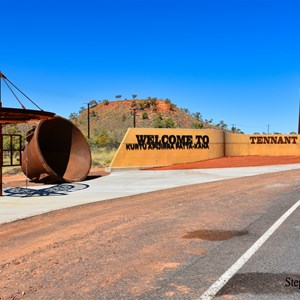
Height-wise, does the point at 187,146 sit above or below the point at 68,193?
above

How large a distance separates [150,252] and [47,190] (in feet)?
36.0

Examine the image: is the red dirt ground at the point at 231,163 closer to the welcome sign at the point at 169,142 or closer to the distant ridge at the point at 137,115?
the welcome sign at the point at 169,142

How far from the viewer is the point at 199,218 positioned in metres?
10.2

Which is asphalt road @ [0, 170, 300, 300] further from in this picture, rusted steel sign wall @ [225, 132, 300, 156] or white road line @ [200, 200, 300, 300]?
rusted steel sign wall @ [225, 132, 300, 156]

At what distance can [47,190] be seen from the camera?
1714 cm

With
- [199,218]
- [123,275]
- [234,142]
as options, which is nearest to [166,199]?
[199,218]

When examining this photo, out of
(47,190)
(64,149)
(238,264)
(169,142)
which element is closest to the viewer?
(238,264)

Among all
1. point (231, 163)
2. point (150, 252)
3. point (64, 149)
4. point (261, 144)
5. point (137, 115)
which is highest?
point (137, 115)

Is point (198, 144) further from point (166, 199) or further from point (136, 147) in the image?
point (166, 199)

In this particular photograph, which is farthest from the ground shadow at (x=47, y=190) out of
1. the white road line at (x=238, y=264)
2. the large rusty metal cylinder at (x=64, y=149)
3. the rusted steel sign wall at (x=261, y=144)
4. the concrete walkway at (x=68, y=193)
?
the rusted steel sign wall at (x=261, y=144)

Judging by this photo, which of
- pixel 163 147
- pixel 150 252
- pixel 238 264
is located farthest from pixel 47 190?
pixel 163 147

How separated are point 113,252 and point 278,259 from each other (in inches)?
104

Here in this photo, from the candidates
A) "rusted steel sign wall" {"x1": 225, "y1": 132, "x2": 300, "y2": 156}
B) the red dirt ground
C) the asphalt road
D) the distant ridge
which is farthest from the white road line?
the distant ridge

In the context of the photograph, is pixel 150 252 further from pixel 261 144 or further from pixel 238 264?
pixel 261 144
